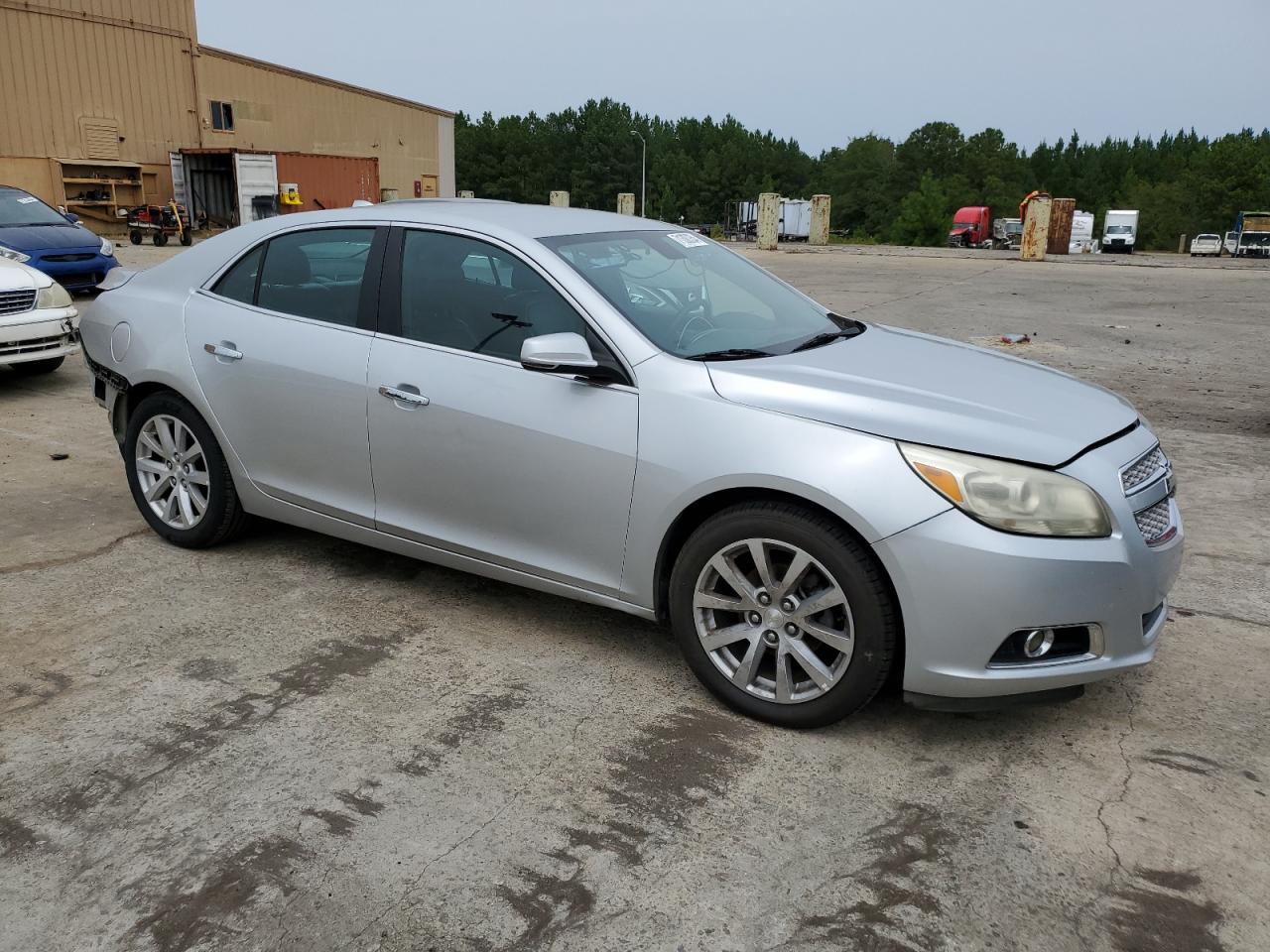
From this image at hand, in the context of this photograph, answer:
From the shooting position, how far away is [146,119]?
33750mm

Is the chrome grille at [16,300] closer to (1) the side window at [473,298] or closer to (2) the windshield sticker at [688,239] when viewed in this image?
(1) the side window at [473,298]

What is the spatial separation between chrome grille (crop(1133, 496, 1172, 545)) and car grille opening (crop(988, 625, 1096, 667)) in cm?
37

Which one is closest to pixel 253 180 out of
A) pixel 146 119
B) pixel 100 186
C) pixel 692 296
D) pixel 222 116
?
pixel 100 186

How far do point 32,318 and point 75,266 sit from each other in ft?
20.2

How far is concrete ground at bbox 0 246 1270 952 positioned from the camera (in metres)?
2.47

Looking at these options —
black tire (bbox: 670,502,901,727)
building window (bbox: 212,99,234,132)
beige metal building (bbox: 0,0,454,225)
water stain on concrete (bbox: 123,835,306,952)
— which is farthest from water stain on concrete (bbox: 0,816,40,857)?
building window (bbox: 212,99,234,132)

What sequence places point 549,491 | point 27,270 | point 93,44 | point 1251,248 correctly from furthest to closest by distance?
point 1251,248
point 93,44
point 27,270
point 549,491

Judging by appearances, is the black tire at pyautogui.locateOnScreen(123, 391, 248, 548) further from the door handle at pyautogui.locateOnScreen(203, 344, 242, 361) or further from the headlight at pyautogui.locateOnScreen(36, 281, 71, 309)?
the headlight at pyautogui.locateOnScreen(36, 281, 71, 309)

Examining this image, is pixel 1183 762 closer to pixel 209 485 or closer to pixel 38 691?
pixel 38 691

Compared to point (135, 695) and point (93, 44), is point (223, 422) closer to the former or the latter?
point (135, 695)

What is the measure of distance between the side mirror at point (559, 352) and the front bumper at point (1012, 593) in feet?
3.77

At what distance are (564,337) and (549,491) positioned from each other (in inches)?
21.6

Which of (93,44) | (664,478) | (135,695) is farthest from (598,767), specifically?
(93,44)

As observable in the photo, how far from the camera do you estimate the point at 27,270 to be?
27.6ft
